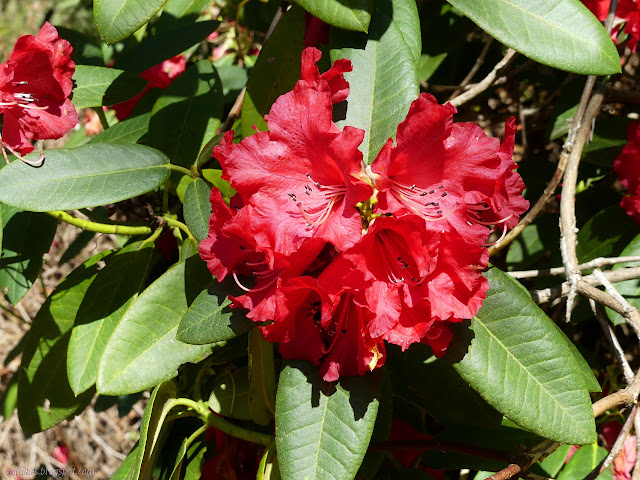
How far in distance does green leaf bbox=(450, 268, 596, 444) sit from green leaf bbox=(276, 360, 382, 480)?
0.14 m

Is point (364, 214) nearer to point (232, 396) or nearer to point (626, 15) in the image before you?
point (232, 396)

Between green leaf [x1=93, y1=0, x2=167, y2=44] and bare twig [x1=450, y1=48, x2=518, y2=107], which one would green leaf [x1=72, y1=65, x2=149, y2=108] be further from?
bare twig [x1=450, y1=48, x2=518, y2=107]

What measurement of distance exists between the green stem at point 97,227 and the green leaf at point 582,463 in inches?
38.8

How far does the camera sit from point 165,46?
52.6 inches

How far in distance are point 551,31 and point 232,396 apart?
30.7 inches

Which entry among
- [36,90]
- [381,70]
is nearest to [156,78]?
[36,90]

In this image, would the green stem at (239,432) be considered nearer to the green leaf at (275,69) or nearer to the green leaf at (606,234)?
the green leaf at (275,69)

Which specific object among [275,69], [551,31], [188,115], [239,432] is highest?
[551,31]

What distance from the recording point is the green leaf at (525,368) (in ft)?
2.64

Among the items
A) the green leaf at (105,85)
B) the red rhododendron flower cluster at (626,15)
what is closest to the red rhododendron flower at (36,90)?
the green leaf at (105,85)

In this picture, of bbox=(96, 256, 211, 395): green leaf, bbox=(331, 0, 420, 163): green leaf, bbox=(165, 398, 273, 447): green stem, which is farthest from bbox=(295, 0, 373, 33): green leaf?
bbox=(165, 398, 273, 447): green stem

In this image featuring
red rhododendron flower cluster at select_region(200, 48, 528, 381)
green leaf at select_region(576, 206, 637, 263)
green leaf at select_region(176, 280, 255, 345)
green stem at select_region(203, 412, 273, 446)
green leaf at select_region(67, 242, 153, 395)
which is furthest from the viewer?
green leaf at select_region(576, 206, 637, 263)

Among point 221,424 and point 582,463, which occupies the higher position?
point 221,424

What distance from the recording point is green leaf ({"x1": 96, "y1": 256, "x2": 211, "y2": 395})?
92cm
